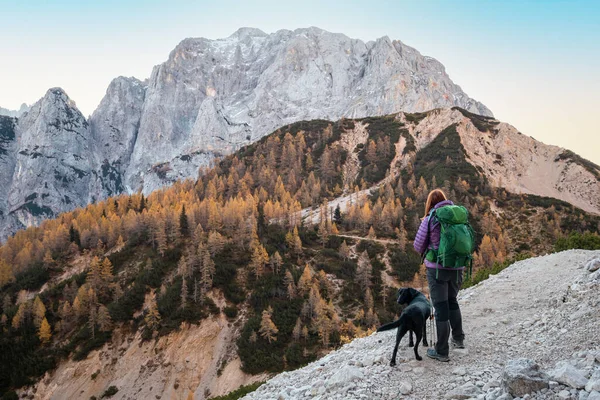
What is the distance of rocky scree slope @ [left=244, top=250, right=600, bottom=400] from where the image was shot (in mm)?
5867

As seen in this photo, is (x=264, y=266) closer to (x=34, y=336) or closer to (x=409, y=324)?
(x=34, y=336)

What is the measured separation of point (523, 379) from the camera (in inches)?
229

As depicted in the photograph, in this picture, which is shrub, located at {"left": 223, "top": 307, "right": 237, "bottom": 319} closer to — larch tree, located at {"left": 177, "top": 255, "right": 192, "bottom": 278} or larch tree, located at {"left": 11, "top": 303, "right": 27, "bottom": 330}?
larch tree, located at {"left": 177, "top": 255, "right": 192, "bottom": 278}

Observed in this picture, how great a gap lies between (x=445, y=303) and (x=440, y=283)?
17.4 inches

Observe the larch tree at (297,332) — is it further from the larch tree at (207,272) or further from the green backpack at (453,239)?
the green backpack at (453,239)

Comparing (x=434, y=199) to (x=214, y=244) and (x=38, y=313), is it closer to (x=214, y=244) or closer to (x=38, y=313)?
(x=214, y=244)

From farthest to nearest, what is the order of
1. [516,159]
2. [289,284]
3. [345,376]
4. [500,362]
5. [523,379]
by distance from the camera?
[516,159]
[289,284]
[345,376]
[500,362]
[523,379]

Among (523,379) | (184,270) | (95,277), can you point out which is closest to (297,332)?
(184,270)

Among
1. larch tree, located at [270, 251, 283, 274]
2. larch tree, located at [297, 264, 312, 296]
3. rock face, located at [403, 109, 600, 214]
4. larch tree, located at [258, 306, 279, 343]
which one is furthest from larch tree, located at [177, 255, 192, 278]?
rock face, located at [403, 109, 600, 214]

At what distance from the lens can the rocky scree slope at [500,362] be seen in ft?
19.2

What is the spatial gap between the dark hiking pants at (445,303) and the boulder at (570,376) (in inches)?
88.6

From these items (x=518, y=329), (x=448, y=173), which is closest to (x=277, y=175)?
(x=448, y=173)

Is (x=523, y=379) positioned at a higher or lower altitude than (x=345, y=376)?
higher

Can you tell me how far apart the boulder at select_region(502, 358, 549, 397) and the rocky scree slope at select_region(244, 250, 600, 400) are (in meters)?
0.01
